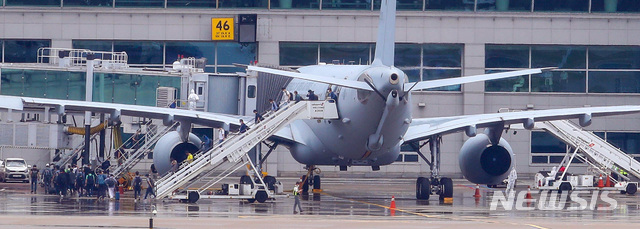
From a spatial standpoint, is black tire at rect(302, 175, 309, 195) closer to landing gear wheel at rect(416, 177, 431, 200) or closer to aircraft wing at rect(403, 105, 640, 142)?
landing gear wheel at rect(416, 177, 431, 200)

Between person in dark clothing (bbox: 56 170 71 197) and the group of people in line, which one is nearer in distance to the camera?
the group of people in line

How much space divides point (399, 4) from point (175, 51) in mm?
14053

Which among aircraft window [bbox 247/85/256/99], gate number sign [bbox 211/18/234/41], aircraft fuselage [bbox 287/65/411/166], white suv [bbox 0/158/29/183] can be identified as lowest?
white suv [bbox 0/158/29/183]

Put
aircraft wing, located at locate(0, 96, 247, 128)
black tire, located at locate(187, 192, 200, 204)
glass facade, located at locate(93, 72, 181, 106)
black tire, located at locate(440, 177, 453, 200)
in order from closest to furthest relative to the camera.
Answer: black tire, located at locate(187, 192, 200, 204) < aircraft wing, located at locate(0, 96, 247, 128) < black tire, located at locate(440, 177, 453, 200) < glass facade, located at locate(93, 72, 181, 106)

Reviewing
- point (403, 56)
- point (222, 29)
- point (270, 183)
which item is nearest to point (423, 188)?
point (270, 183)

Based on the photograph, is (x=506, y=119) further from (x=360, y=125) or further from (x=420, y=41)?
(x=420, y=41)

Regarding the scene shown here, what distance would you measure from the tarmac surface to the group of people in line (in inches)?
24.1

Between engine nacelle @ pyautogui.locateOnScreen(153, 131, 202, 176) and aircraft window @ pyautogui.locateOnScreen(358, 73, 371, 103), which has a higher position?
aircraft window @ pyautogui.locateOnScreen(358, 73, 371, 103)

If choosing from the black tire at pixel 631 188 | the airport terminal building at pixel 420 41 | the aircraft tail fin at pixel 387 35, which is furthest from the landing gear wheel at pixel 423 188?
the airport terminal building at pixel 420 41

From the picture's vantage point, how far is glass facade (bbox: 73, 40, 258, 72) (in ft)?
219

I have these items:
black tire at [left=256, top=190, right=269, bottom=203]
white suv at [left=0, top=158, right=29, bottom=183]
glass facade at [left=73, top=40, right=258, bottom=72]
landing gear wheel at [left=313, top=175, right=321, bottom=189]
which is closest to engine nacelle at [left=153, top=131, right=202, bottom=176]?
black tire at [left=256, top=190, right=269, bottom=203]

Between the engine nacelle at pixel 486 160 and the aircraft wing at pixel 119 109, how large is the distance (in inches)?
394

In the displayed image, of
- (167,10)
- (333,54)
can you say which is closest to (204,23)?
(167,10)

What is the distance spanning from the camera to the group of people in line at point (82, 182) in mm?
42344
